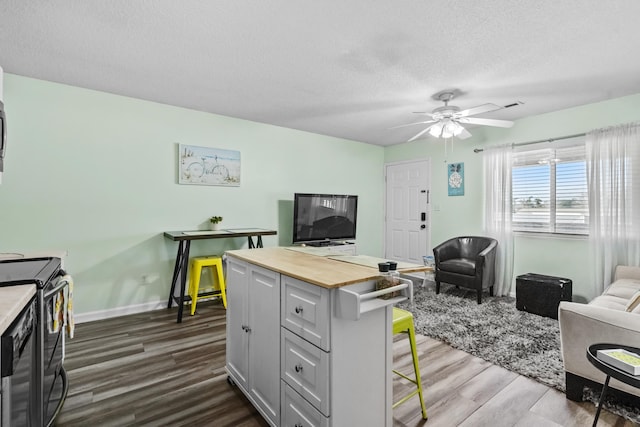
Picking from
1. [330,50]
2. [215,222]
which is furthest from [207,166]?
[330,50]

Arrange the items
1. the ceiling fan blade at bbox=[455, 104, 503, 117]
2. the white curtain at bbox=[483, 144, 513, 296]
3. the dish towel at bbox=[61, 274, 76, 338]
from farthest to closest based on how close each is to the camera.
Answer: the white curtain at bbox=[483, 144, 513, 296], the ceiling fan blade at bbox=[455, 104, 503, 117], the dish towel at bbox=[61, 274, 76, 338]

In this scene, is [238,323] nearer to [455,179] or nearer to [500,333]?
[500,333]

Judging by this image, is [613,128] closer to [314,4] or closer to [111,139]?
[314,4]

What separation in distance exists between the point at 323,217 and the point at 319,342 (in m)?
3.57

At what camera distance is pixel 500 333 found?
2967 millimetres

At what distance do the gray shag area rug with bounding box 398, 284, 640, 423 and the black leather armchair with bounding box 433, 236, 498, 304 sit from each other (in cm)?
22

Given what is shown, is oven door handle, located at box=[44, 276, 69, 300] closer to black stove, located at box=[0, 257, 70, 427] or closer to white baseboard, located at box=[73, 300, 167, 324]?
black stove, located at box=[0, 257, 70, 427]

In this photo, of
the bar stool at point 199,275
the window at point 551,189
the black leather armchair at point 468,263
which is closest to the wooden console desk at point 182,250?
the bar stool at point 199,275

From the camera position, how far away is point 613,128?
135 inches

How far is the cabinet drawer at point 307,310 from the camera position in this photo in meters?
1.35

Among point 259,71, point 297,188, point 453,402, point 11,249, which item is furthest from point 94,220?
point 453,402

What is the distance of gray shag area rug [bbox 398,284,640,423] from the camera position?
7.41 ft

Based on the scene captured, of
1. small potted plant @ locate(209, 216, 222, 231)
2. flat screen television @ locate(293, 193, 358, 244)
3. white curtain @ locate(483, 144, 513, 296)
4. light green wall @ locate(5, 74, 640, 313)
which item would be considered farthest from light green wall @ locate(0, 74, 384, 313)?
white curtain @ locate(483, 144, 513, 296)

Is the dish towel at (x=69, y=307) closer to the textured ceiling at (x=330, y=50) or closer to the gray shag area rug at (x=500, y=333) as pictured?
the textured ceiling at (x=330, y=50)
